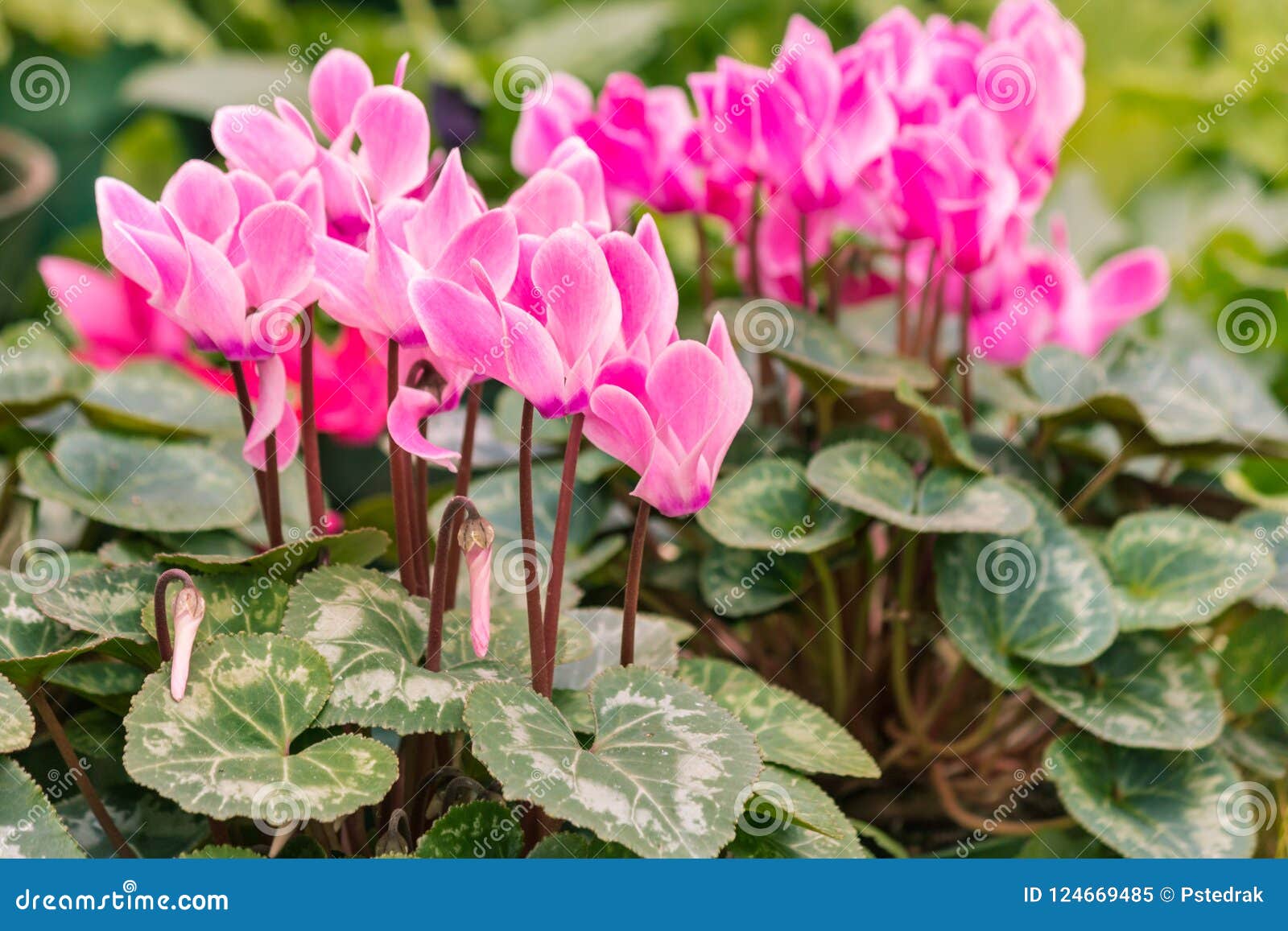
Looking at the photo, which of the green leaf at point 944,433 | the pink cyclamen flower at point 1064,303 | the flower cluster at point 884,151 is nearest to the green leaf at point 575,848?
the green leaf at point 944,433

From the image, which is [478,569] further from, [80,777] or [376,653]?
[80,777]

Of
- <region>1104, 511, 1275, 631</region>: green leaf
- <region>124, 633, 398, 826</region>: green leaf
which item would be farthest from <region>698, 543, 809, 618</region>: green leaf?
<region>124, 633, 398, 826</region>: green leaf

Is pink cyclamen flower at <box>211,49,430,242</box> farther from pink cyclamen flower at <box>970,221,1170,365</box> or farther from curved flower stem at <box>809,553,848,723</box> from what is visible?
pink cyclamen flower at <box>970,221,1170,365</box>

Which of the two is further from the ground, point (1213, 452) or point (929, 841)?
point (1213, 452)

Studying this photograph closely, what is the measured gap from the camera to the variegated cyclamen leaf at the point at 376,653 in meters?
0.60

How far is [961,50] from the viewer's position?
0.93 m

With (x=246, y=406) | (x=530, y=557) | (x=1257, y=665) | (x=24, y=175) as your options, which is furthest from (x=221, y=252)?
(x=24, y=175)

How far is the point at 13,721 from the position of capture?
583 millimetres

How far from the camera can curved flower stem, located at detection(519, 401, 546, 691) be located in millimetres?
591

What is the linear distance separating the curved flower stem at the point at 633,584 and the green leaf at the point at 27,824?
273 millimetres

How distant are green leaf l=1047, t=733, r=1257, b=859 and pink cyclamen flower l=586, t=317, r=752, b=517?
15.4 inches
